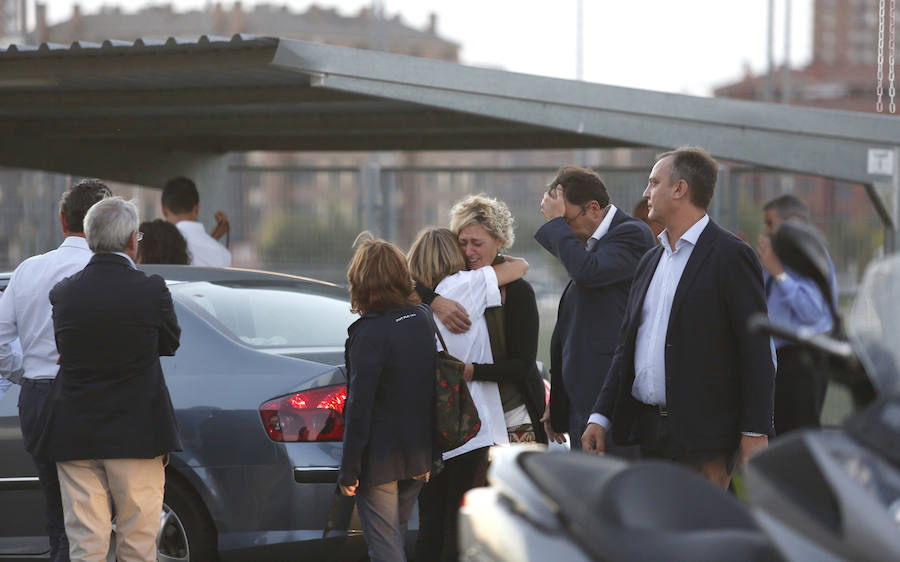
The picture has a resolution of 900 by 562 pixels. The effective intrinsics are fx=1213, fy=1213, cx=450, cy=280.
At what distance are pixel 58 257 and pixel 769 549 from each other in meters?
3.66

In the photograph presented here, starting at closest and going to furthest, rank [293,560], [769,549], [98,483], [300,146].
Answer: [769,549] → [98,483] → [293,560] → [300,146]

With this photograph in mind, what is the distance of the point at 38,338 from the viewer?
16.7 feet

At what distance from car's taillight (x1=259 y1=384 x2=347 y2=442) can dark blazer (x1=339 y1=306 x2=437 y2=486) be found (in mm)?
437

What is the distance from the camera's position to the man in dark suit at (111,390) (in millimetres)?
4656

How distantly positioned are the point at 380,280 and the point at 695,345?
1.25 meters

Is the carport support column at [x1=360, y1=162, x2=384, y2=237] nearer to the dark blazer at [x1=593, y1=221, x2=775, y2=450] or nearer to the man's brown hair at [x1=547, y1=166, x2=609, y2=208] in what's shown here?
the man's brown hair at [x1=547, y1=166, x2=609, y2=208]

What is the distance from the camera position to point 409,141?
12.0 m

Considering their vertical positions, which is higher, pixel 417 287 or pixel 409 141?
pixel 409 141

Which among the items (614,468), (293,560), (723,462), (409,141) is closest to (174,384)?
(293,560)

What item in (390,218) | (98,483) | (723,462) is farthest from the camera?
(390,218)

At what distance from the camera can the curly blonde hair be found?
17.9ft

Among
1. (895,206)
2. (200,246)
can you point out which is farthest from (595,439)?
(200,246)

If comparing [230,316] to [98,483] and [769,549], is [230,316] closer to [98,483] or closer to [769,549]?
[98,483]

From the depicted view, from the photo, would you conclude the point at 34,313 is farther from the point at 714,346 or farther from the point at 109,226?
the point at 714,346
